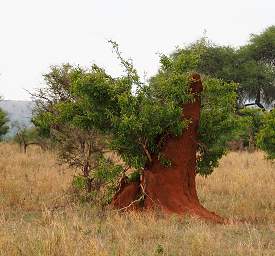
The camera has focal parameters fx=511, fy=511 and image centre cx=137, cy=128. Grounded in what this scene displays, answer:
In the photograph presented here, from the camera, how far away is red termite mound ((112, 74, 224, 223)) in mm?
10297

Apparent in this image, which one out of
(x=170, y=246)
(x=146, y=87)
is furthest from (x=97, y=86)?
(x=170, y=246)

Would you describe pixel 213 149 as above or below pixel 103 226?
above

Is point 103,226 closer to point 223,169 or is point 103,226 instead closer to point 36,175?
point 36,175

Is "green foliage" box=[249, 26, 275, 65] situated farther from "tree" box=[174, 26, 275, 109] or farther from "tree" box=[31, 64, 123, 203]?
"tree" box=[31, 64, 123, 203]

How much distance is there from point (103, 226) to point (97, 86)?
9.68 ft

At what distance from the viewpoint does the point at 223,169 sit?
20000mm

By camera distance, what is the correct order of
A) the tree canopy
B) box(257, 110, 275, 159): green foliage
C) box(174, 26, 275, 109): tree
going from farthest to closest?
box(174, 26, 275, 109): tree → box(257, 110, 275, 159): green foliage → the tree canopy

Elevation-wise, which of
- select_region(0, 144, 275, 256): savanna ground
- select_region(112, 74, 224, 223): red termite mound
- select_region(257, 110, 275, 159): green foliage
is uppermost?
select_region(257, 110, 275, 159): green foliage

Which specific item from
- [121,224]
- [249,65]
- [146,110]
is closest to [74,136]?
[146,110]

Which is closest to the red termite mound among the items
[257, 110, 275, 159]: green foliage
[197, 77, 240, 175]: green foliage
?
[197, 77, 240, 175]: green foliage

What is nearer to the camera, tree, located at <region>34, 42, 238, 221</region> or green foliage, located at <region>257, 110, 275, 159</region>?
tree, located at <region>34, 42, 238, 221</region>

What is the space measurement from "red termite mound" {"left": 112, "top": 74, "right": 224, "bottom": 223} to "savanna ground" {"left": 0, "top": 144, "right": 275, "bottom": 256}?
0.57m

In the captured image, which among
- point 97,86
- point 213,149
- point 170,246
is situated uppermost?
point 97,86

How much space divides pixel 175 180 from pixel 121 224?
214cm
